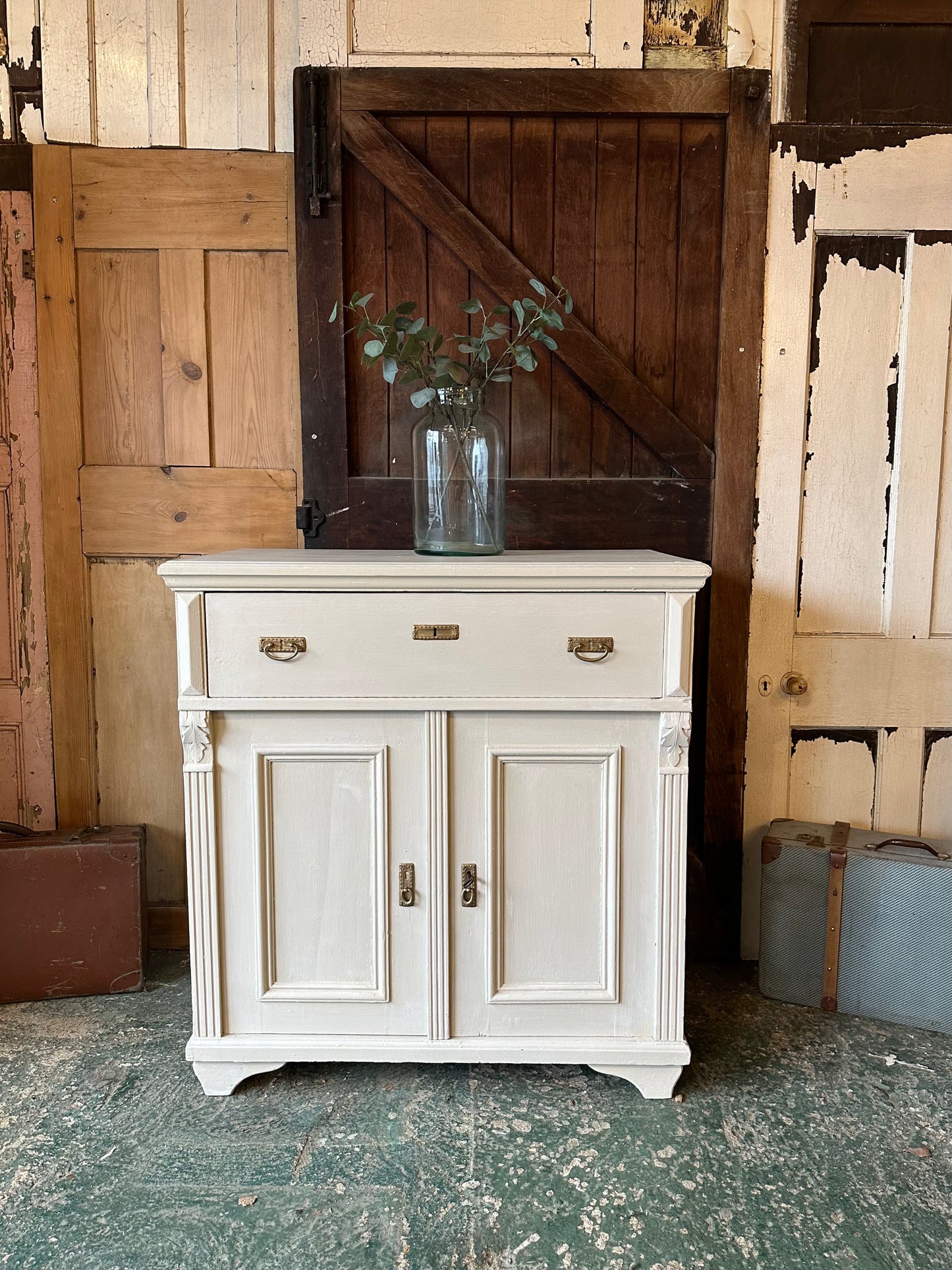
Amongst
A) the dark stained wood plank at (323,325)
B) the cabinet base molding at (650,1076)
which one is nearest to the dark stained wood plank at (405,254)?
the dark stained wood plank at (323,325)

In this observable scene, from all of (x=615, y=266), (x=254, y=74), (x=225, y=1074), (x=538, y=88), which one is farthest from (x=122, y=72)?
(x=225, y=1074)

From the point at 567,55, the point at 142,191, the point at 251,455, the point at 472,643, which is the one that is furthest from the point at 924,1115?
the point at 142,191

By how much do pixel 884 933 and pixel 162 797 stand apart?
5.84ft

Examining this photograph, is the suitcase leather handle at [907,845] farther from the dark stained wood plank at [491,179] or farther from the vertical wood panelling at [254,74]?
the vertical wood panelling at [254,74]

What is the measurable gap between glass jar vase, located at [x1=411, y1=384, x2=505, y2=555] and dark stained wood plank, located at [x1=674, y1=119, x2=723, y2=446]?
1.89ft

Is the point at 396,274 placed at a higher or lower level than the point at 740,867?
higher

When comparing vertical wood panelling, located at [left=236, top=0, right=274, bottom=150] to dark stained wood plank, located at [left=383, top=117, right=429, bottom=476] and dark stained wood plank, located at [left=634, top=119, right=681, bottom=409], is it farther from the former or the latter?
dark stained wood plank, located at [left=634, top=119, right=681, bottom=409]

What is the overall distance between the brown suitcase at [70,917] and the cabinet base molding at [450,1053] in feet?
1.60

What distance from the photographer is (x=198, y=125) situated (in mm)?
2225

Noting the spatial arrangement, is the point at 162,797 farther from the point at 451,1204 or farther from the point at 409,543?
the point at 451,1204

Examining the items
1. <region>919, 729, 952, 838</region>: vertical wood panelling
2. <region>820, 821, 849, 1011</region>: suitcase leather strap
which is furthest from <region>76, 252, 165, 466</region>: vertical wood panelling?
<region>919, 729, 952, 838</region>: vertical wood panelling

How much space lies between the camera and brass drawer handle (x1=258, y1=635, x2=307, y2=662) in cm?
175

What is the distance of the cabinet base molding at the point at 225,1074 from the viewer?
72.4 inches

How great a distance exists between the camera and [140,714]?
2381 mm
